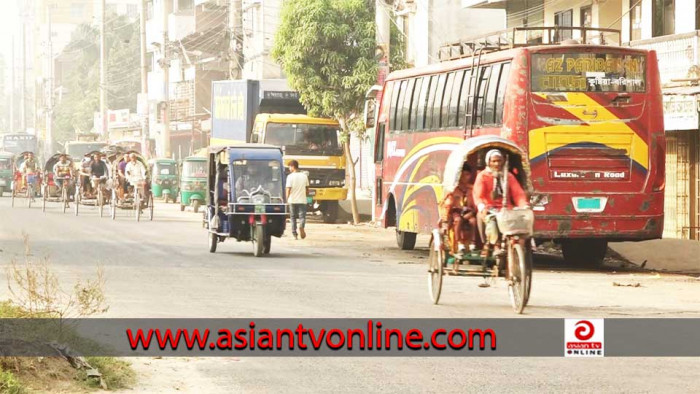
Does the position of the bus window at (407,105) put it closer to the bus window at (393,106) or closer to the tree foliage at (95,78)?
the bus window at (393,106)

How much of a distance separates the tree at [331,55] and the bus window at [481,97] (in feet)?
55.4

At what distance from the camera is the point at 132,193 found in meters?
41.6

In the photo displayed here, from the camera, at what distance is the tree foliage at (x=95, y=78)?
115 metres

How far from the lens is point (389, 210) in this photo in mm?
29422

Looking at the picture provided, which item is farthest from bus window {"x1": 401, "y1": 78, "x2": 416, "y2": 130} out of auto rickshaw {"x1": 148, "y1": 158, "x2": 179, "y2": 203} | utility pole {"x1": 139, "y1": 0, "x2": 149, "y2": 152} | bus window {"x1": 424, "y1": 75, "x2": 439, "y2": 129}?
utility pole {"x1": 139, "y1": 0, "x2": 149, "y2": 152}

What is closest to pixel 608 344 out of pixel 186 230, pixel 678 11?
pixel 678 11

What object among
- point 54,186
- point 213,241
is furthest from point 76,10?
point 213,241

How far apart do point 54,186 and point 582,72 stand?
112 feet

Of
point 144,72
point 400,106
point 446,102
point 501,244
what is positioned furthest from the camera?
point 144,72

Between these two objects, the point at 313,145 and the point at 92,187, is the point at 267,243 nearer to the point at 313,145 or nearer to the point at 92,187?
A: the point at 313,145

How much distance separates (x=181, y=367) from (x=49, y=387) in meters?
1.67

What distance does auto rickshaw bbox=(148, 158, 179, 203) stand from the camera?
56.6 meters

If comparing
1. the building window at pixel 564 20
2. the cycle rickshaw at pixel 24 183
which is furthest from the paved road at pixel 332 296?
the cycle rickshaw at pixel 24 183

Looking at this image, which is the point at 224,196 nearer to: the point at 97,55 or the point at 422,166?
the point at 422,166
